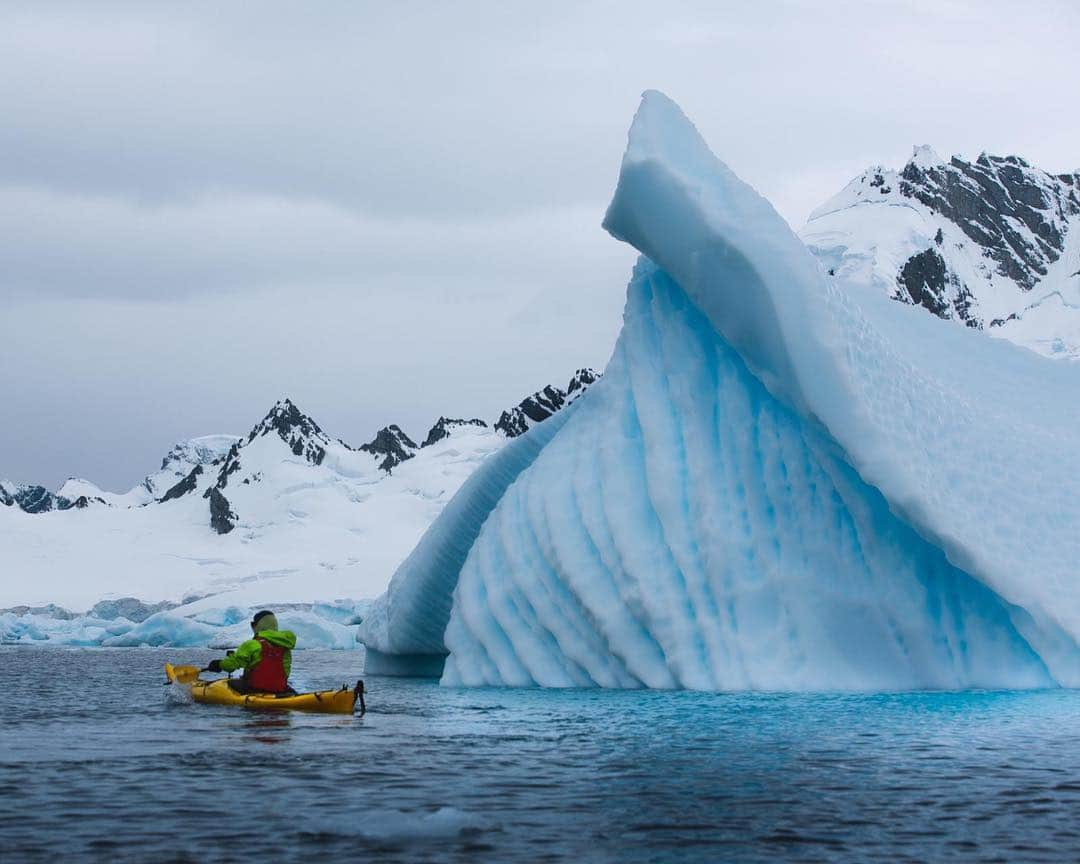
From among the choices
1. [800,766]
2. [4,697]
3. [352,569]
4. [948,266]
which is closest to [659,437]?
[800,766]

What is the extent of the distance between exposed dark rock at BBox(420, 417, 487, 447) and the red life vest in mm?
79705

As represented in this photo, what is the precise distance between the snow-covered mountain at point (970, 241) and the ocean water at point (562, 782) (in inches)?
2358

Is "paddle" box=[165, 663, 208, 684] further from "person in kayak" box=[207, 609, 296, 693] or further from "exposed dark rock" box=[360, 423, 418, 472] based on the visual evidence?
"exposed dark rock" box=[360, 423, 418, 472]

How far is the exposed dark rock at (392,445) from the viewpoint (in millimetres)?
94312

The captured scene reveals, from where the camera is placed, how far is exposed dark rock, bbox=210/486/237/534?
3113 inches

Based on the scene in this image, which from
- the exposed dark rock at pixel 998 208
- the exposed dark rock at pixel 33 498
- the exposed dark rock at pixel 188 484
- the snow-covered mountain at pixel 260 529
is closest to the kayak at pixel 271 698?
the snow-covered mountain at pixel 260 529

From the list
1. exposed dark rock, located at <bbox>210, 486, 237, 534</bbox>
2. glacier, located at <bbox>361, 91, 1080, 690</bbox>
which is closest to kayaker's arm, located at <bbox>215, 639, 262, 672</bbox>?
glacier, located at <bbox>361, 91, 1080, 690</bbox>

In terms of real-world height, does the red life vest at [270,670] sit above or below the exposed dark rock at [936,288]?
below

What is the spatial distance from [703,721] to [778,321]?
15.9 feet

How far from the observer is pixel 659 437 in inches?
663

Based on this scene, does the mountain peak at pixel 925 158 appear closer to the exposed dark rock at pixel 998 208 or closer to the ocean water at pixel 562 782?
the exposed dark rock at pixel 998 208

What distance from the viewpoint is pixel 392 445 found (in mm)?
95688

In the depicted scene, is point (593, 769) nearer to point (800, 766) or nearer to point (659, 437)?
point (800, 766)

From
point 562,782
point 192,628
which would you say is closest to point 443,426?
point 192,628
